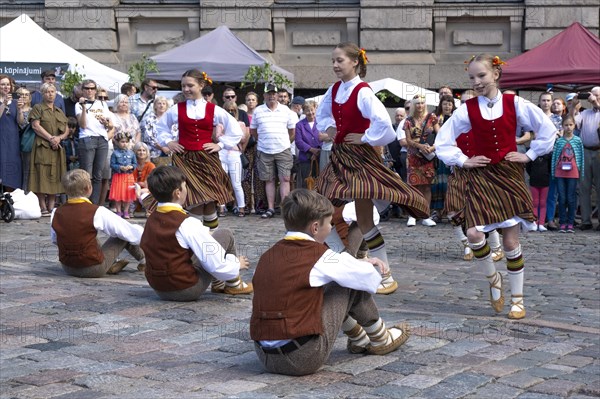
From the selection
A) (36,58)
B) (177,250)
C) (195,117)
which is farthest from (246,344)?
(36,58)

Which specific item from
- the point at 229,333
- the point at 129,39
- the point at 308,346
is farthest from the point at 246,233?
the point at 129,39

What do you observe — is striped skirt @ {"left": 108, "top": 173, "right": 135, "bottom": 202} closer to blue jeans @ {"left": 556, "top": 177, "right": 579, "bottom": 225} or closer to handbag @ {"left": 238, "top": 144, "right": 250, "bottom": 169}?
handbag @ {"left": 238, "top": 144, "right": 250, "bottom": 169}

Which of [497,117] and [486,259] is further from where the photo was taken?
[486,259]

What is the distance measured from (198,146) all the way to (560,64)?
26.0 ft

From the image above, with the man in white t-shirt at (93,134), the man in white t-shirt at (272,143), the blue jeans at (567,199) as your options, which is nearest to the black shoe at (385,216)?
the man in white t-shirt at (272,143)

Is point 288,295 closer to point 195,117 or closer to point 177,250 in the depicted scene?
point 177,250

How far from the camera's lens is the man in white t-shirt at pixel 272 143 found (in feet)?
48.4

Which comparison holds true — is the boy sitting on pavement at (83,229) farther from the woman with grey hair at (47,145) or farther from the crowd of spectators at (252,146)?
the woman with grey hair at (47,145)

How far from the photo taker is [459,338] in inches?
240

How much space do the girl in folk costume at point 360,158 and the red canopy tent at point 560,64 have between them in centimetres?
776

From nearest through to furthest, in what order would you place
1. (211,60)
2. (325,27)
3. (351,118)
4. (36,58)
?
1. (351,118)
2. (36,58)
3. (211,60)
4. (325,27)

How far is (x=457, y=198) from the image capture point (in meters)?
7.34

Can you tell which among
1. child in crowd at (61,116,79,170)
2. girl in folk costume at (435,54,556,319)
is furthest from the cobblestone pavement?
child in crowd at (61,116,79,170)

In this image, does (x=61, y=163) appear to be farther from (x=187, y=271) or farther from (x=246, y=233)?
(x=187, y=271)
